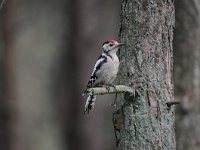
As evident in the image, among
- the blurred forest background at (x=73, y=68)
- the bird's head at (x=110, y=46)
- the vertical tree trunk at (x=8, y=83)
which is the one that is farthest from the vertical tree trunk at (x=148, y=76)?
the vertical tree trunk at (x=8, y=83)

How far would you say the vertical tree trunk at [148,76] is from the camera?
584 centimetres

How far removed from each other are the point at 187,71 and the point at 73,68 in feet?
15.2

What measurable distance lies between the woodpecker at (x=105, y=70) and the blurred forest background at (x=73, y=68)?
286cm

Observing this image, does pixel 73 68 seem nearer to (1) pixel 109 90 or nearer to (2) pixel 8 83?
(2) pixel 8 83

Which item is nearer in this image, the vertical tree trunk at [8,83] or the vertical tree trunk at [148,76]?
the vertical tree trunk at [148,76]

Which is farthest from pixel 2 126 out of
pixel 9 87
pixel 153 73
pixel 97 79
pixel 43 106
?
pixel 153 73

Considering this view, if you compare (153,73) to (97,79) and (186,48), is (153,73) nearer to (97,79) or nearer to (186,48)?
(97,79)

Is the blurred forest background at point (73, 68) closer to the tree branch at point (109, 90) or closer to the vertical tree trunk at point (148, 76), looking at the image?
the vertical tree trunk at point (148, 76)

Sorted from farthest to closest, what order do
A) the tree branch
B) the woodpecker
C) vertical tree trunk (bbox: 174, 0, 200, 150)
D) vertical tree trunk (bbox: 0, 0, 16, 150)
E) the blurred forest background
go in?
vertical tree trunk (bbox: 0, 0, 16, 150) → the blurred forest background → vertical tree trunk (bbox: 174, 0, 200, 150) → the woodpecker → the tree branch

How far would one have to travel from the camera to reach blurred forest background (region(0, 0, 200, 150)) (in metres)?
9.27

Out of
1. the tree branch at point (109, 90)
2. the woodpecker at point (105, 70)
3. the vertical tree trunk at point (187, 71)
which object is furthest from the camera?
the vertical tree trunk at point (187, 71)

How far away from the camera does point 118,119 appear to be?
603 cm

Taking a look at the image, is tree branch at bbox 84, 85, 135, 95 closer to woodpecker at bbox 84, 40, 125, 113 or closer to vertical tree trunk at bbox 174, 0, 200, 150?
woodpecker at bbox 84, 40, 125, 113

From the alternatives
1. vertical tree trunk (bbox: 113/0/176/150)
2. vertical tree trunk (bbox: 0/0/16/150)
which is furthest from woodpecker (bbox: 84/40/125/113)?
vertical tree trunk (bbox: 0/0/16/150)
